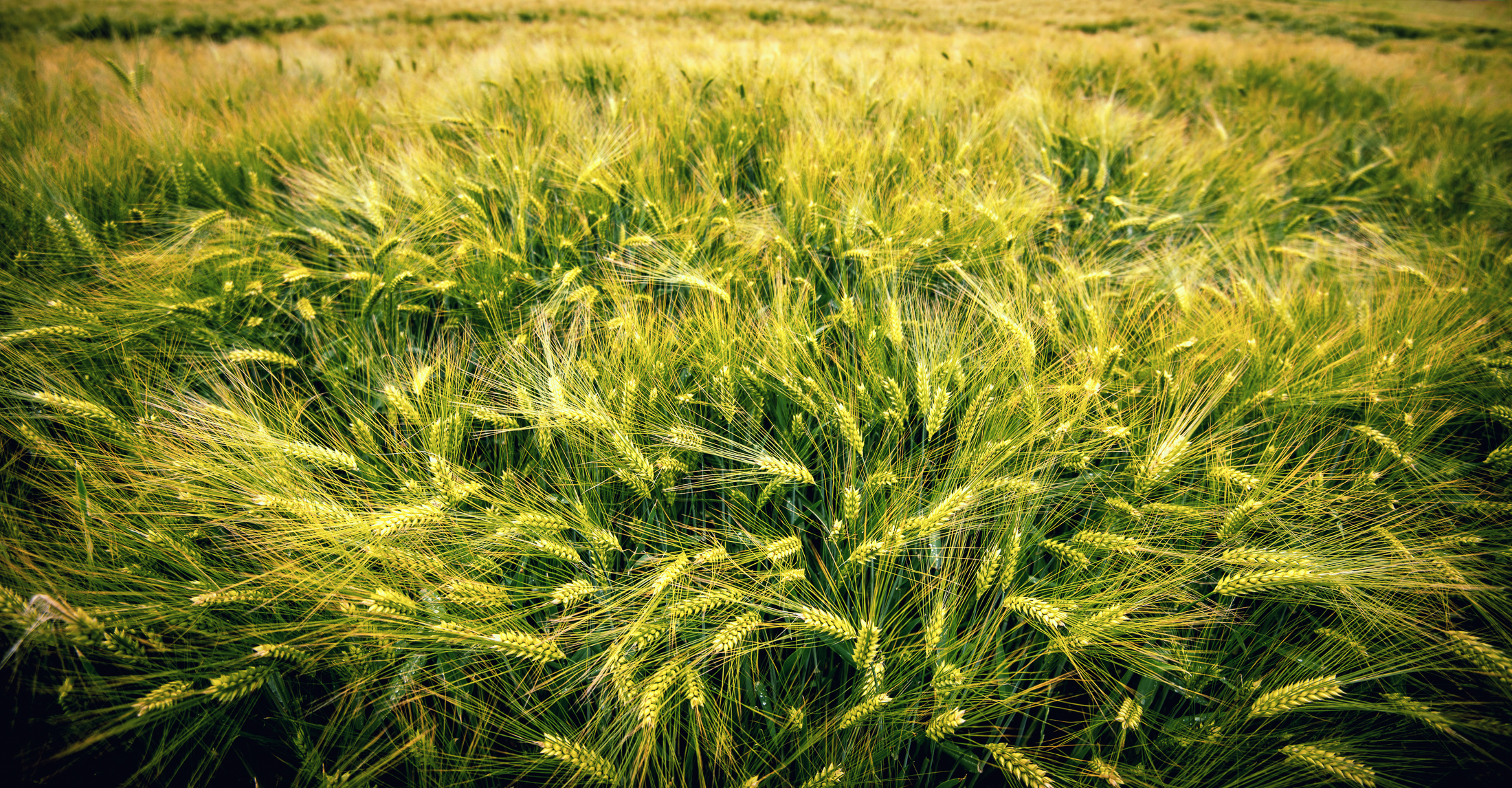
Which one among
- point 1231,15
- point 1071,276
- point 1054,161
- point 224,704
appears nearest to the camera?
point 224,704

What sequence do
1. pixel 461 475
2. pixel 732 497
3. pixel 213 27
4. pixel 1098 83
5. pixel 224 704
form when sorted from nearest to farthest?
1. pixel 224 704
2. pixel 461 475
3. pixel 732 497
4. pixel 1098 83
5. pixel 213 27

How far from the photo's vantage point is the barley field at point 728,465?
934 millimetres

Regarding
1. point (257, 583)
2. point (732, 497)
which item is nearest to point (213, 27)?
point (257, 583)

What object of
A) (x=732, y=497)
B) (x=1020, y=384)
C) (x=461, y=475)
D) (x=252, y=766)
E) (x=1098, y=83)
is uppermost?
(x=1098, y=83)

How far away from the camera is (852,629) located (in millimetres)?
918

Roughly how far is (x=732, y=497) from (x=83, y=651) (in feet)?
3.88

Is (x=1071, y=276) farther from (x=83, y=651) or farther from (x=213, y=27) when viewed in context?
(x=213, y=27)

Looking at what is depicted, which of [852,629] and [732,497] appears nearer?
[852,629]

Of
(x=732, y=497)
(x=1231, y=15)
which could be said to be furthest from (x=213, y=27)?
(x=1231, y=15)

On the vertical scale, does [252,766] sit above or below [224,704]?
below

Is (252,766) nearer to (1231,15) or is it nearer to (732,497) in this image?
(732,497)

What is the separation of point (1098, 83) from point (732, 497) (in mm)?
4103

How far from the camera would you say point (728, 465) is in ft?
4.51

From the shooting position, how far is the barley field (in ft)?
3.06
